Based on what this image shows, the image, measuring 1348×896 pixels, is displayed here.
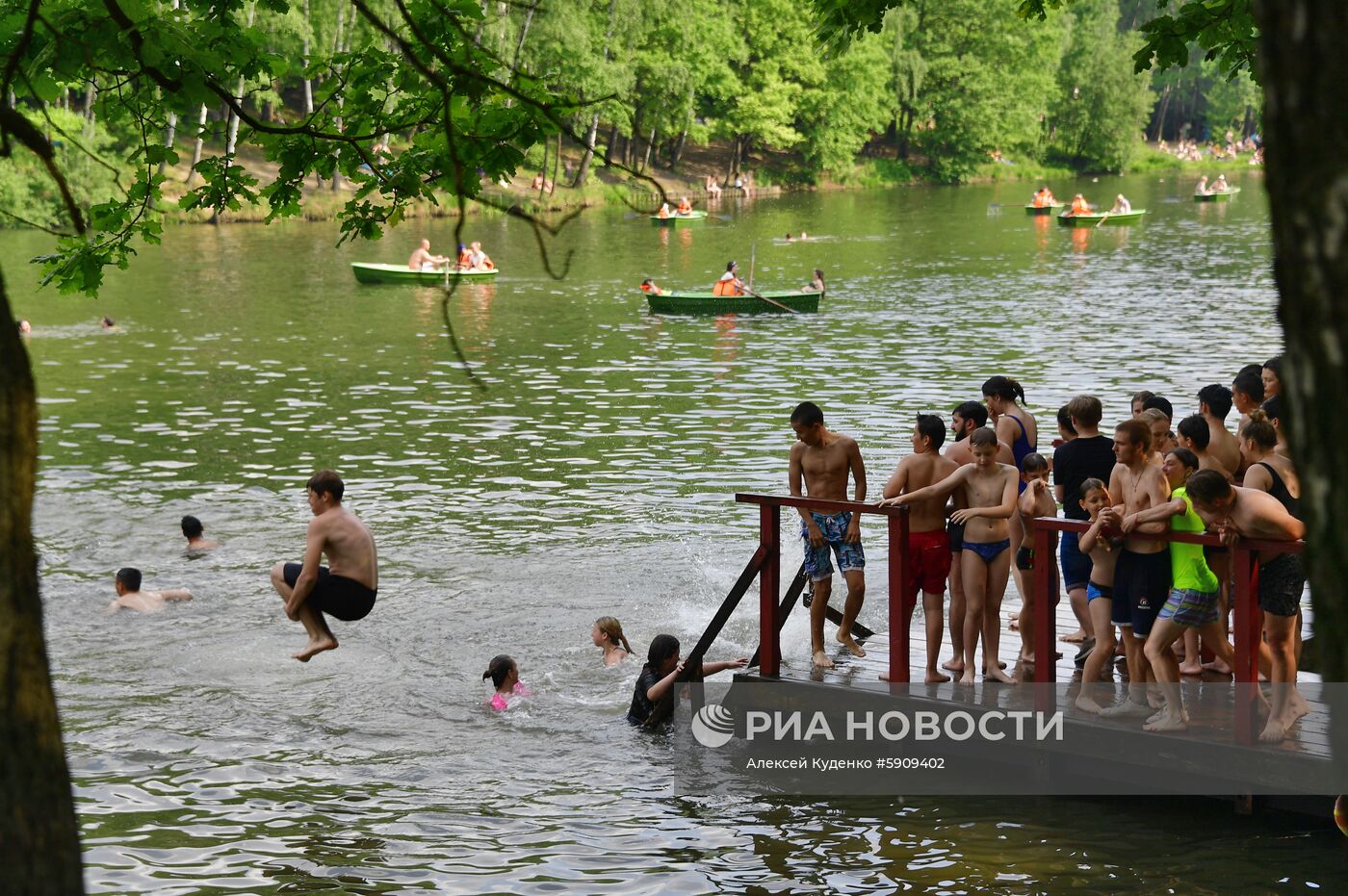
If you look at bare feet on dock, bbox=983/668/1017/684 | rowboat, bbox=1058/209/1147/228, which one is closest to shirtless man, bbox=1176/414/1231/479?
bare feet on dock, bbox=983/668/1017/684

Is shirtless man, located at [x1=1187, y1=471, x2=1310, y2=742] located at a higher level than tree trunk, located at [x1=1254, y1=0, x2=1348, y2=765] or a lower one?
lower

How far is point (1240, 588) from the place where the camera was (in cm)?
886

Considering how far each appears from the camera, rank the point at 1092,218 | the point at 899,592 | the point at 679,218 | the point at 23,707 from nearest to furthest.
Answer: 1. the point at 23,707
2. the point at 899,592
3. the point at 1092,218
4. the point at 679,218

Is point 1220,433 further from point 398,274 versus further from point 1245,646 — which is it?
point 398,274

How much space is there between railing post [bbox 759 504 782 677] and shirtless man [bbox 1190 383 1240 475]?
3003 mm

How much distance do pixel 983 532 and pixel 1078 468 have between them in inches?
35.8

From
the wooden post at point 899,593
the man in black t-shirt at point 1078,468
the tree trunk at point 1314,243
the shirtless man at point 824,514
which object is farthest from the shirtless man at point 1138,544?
the tree trunk at point 1314,243

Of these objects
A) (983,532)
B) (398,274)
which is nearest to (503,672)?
(983,532)

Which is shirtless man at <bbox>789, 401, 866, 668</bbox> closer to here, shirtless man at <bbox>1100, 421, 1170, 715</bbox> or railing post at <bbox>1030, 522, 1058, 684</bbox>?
railing post at <bbox>1030, 522, 1058, 684</bbox>

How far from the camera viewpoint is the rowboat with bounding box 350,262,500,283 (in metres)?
44.0

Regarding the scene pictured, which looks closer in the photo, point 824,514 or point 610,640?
point 824,514

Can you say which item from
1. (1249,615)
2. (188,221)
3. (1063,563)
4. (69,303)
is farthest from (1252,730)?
(188,221)

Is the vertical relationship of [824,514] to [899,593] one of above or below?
above

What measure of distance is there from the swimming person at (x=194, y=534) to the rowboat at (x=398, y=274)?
26.4 metres
